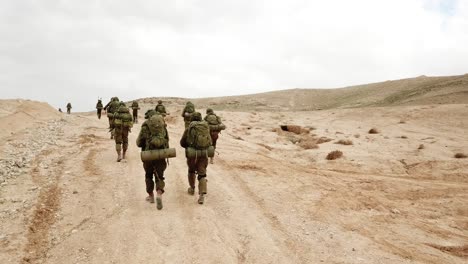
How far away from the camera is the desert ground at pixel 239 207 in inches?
309

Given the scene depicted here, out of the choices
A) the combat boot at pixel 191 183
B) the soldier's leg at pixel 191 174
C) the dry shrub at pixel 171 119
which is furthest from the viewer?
the dry shrub at pixel 171 119

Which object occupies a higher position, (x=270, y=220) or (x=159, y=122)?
(x=159, y=122)

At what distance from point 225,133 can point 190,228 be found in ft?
63.9

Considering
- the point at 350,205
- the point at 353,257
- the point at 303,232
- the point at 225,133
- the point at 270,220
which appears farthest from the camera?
the point at 225,133

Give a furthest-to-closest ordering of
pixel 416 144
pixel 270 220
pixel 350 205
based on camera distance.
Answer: pixel 416 144
pixel 350 205
pixel 270 220

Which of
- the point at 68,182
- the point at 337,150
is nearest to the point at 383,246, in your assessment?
the point at 68,182

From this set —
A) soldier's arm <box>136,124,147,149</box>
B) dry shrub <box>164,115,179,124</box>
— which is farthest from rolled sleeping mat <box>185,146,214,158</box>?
dry shrub <box>164,115,179,124</box>

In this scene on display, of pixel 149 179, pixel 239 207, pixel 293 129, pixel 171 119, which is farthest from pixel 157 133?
pixel 171 119

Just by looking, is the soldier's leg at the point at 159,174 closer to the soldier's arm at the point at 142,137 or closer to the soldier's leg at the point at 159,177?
the soldier's leg at the point at 159,177

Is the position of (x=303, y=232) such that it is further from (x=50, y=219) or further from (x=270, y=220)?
(x=50, y=219)

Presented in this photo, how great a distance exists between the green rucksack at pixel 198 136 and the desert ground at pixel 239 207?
5.08ft

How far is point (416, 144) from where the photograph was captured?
72.5 feet

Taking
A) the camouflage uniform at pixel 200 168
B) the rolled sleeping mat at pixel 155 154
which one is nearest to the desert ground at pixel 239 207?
the camouflage uniform at pixel 200 168

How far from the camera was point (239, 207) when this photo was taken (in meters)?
10.5
